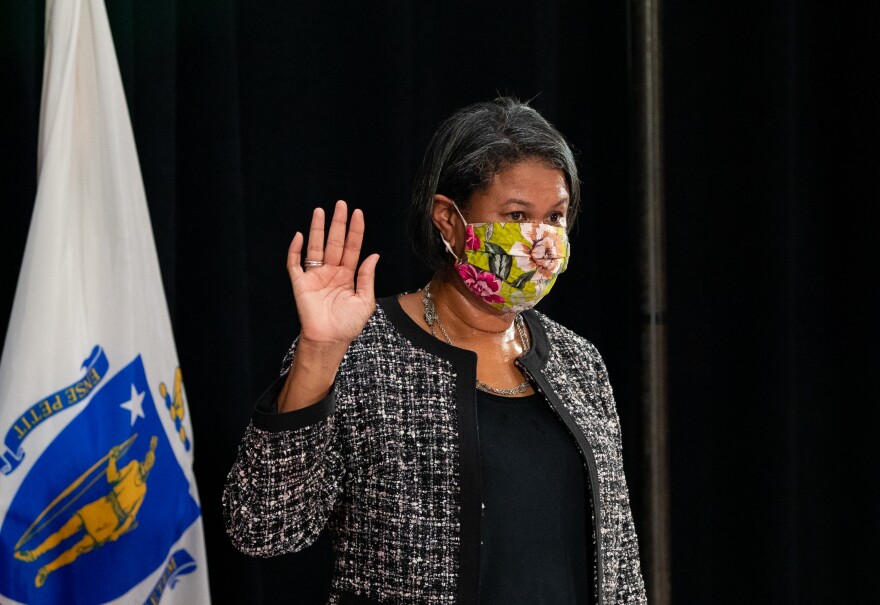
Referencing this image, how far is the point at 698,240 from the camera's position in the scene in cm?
300

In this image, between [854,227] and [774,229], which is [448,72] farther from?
[854,227]

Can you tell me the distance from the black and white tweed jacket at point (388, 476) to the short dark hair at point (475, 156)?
0.66 feet

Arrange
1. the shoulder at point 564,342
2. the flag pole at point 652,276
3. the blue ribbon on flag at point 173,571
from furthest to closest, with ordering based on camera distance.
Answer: the flag pole at point 652,276, the blue ribbon on flag at point 173,571, the shoulder at point 564,342

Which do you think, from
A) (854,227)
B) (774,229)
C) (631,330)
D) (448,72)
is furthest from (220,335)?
→ (854,227)

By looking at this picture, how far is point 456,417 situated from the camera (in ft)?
5.24

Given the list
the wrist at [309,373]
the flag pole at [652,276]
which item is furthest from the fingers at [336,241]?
the flag pole at [652,276]

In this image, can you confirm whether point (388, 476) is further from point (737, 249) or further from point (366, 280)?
point (737, 249)

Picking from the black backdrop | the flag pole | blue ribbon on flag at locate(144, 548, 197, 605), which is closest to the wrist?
blue ribbon on flag at locate(144, 548, 197, 605)

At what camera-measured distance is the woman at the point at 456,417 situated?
1.46 metres

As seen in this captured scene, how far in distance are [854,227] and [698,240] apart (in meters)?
0.43

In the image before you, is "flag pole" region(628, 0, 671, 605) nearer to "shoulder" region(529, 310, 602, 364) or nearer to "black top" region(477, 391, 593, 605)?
"shoulder" region(529, 310, 602, 364)

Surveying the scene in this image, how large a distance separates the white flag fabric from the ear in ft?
2.25

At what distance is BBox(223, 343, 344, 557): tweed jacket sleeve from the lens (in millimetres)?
1422

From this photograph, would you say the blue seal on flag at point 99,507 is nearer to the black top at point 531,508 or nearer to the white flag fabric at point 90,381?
the white flag fabric at point 90,381
